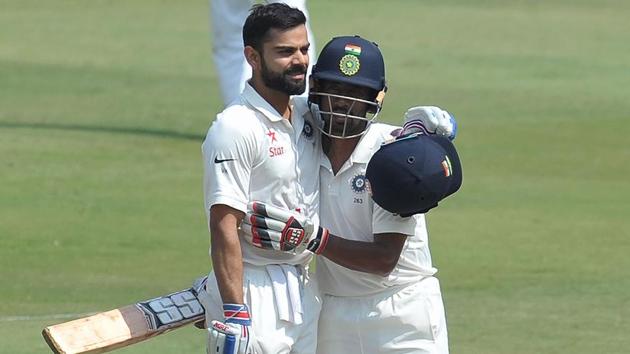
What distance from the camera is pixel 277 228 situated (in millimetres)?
6055

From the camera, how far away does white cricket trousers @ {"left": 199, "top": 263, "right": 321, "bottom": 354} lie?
20.4ft

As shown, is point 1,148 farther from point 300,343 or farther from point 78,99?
point 300,343

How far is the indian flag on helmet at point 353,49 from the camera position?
6.36 meters

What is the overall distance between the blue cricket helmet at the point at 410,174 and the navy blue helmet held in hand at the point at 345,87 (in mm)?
205

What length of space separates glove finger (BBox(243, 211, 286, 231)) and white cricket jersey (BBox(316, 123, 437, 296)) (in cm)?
47

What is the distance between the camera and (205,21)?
22734 mm

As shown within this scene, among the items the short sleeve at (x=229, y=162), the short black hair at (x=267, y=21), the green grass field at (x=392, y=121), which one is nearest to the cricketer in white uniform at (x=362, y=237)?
the short black hair at (x=267, y=21)

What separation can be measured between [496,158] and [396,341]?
7.43m

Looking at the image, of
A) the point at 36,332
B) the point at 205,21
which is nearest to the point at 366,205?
the point at 36,332

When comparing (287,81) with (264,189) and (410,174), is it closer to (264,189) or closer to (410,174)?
(264,189)

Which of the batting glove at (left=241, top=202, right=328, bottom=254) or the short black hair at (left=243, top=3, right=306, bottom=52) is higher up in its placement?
the short black hair at (left=243, top=3, right=306, bottom=52)

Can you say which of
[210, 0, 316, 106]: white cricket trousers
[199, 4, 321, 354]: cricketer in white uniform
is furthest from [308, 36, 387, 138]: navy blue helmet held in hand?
[210, 0, 316, 106]: white cricket trousers

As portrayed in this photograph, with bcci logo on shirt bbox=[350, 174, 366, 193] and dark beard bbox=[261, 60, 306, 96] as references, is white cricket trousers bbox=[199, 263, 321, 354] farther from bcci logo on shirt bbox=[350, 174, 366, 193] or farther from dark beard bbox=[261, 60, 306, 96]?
dark beard bbox=[261, 60, 306, 96]

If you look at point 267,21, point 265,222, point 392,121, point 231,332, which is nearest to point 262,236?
point 265,222
